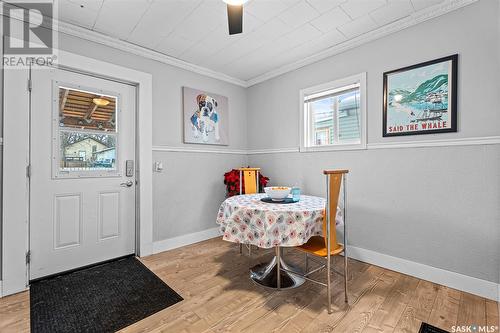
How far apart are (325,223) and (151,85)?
263 cm

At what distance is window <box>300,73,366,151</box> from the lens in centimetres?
278

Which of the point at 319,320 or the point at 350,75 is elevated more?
the point at 350,75

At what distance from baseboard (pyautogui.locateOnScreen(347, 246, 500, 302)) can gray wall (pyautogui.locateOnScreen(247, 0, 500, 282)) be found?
5 centimetres

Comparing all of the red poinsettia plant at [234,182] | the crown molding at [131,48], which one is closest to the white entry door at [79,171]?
the crown molding at [131,48]

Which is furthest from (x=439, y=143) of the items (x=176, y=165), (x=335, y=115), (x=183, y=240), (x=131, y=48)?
(x=131, y=48)

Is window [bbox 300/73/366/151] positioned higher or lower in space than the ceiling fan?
lower

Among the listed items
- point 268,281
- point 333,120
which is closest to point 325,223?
point 268,281

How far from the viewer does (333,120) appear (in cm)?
310

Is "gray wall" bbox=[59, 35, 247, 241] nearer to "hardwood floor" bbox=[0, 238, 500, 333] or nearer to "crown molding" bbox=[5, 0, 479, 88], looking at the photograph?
"crown molding" bbox=[5, 0, 479, 88]

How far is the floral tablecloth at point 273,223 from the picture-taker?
5.88ft

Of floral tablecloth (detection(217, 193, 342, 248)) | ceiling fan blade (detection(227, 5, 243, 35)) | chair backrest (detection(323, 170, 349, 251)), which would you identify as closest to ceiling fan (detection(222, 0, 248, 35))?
ceiling fan blade (detection(227, 5, 243, 35))

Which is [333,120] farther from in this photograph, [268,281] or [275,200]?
[268,281]

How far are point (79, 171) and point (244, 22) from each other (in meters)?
2.35

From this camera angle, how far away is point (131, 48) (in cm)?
282
